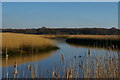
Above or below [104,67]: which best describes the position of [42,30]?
above

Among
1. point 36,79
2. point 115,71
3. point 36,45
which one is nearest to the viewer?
point 36,79

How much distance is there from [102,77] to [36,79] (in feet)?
3.80

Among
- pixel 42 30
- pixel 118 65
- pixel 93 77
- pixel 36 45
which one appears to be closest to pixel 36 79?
pixel 93 77

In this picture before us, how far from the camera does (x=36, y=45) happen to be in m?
11.5

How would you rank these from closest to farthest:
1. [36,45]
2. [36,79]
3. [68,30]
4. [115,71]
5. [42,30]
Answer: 1. [36,79]
2. [115,71]
3. [36,45]
4. [68,30]
5. [42,30]

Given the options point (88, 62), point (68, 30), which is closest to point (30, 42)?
point (88, 62)

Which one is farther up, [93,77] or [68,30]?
[68,30]

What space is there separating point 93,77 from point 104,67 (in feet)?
0.96

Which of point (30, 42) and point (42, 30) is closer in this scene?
point (30, 42)

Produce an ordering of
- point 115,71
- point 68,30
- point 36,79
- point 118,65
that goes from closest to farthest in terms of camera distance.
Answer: point 36,79 < point 115,71 < point 118,65 < point 68,30

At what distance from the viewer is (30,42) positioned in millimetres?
11906

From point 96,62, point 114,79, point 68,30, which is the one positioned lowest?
point 114,79

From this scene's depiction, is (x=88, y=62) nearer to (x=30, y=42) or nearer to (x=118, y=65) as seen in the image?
(x=118, y=65)

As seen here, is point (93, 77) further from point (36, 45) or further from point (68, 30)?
point (68, 30)
